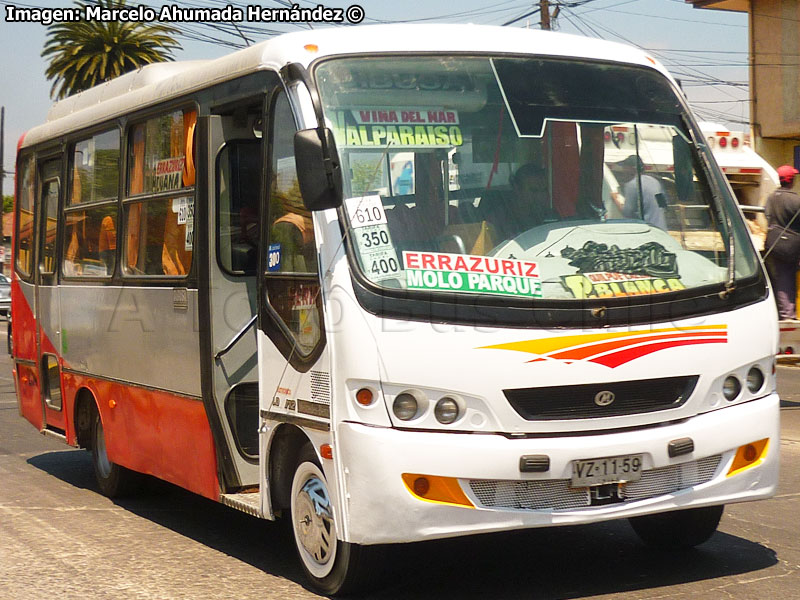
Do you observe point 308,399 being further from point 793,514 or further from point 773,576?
point 793,514

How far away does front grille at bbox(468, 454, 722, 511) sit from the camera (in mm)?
5195

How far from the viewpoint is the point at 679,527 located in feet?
20.8

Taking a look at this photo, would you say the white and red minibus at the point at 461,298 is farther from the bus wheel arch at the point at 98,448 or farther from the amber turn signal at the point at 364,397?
the bus wheel arch at the point at 98,448

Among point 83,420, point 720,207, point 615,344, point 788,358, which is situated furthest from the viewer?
point 788,358

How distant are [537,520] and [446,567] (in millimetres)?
1053

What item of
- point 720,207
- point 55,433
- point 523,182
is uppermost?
point 523,182

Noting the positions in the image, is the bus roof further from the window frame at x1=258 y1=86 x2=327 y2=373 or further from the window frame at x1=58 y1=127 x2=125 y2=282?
the window frame at x1=58 y1=127 x2=125 y2=282

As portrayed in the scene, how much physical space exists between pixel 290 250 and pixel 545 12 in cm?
2406

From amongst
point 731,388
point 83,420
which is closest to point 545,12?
point 83,420

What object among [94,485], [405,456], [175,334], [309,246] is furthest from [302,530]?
[94,485]

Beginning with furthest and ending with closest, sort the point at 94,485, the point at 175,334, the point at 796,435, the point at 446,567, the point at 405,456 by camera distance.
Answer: the point at 796,435 → the point at 94,485 → the point at 175,334 → the point at 446,567 → the point at 405,456

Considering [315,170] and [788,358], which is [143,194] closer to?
[315,170]

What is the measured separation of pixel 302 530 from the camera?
5797 mm

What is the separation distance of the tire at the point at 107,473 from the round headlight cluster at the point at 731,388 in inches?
171
